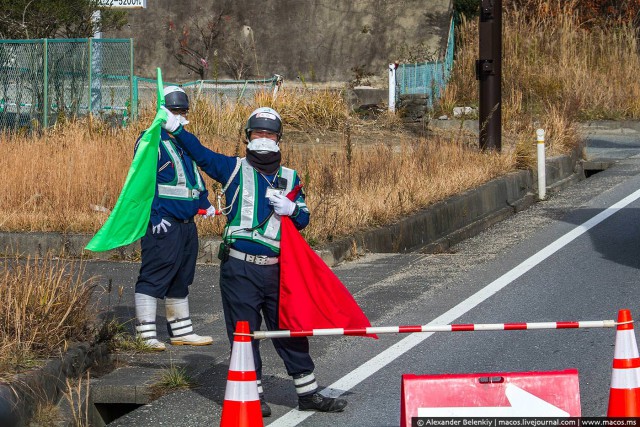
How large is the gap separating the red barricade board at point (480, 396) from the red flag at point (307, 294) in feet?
3.62

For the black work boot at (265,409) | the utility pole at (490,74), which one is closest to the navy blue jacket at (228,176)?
the black work boot at (265,409)

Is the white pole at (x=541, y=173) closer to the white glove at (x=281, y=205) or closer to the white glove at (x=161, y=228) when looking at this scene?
the white glove at (x=161, y=228)

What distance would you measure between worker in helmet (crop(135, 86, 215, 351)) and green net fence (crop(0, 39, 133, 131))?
34.7ft

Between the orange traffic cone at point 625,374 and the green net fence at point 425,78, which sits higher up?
the green net fence at point 425,78

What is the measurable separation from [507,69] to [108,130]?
12635 mm

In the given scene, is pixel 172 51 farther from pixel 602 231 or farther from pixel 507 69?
pixel 602 231

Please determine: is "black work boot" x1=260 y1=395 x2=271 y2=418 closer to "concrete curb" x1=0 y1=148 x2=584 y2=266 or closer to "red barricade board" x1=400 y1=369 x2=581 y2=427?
"red barricade board" x1=400 y1=369 x2=581 y2=427

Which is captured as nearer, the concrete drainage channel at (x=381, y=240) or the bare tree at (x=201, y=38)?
the concrete drainage channel at (x=381, y=240)

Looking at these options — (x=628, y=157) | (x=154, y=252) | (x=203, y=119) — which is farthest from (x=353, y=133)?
(x=154, y=252)

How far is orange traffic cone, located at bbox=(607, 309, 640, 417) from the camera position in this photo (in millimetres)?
5609

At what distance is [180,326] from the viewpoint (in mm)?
8070

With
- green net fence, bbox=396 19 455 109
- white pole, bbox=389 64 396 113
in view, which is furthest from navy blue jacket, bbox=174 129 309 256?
green net fence, bbox=396 19 455 109

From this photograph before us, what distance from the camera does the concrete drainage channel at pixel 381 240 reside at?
679 centimetres

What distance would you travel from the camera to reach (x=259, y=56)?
29578 millimetres
